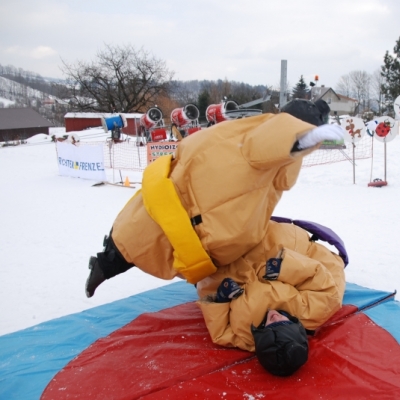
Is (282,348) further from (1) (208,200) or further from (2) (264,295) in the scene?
(1) (208,200)

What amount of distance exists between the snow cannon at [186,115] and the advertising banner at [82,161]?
2.56 metres

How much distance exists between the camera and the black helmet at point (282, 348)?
1784 millimetres

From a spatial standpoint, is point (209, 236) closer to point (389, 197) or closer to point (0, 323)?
point (0, 323)

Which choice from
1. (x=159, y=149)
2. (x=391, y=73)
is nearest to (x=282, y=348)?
(x=159, y=149)

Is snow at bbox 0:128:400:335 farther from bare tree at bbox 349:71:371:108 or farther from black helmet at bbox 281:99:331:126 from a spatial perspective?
bare tree at bbox 349:71:371:108

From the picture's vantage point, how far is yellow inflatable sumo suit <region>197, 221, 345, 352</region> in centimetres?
205

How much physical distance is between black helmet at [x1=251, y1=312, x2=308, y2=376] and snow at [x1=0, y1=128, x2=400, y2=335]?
1.74 metres

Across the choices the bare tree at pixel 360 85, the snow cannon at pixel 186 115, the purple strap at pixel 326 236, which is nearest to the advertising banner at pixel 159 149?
the snow cannon at pixel 186 115

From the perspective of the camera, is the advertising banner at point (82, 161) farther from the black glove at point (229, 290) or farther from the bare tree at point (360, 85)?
the bare tree at point (360, 85)

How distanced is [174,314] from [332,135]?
1.77m

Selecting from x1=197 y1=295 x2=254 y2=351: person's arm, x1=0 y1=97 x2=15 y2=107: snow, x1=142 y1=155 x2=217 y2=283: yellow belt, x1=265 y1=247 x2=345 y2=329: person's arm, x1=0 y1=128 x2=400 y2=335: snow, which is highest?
x1=0 y1=97 x2=15 y2=107: snow

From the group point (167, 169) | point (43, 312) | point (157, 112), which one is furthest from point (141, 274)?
point (157, 112)

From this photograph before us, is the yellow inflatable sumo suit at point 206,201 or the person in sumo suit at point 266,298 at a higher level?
the yellow inflatable sumo suit at point 206,201

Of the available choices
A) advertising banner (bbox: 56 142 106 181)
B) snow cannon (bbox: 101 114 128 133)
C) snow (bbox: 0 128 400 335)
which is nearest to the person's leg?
snow (bbox: 0 128 400 335)
